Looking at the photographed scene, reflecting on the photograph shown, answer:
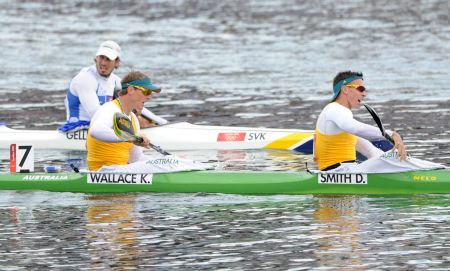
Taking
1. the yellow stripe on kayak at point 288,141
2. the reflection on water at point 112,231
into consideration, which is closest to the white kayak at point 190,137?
the yellow stripe on kayak at point 288,141

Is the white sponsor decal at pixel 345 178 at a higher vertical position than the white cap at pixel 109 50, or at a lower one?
lower

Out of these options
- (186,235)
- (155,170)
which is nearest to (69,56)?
(155,170)

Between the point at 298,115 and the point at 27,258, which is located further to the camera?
the point at 298,115

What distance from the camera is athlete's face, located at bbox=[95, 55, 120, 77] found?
24.9m

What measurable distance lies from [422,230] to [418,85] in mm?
19261

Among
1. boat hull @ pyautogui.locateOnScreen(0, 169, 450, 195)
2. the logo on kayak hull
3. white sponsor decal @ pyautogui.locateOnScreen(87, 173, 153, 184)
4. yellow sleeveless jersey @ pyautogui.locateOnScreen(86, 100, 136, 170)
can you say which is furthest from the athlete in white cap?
white sponsor decal @ pyautogui.locateOnScreen(87, 173, 153, 184)

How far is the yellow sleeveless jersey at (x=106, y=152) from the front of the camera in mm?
20219

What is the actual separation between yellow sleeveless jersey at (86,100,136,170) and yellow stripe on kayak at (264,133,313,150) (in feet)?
19.8

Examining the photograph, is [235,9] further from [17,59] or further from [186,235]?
[186,235]

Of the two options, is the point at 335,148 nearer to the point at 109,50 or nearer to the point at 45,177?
the point at 45,177

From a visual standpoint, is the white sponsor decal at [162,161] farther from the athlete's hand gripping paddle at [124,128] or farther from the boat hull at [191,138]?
the boat hull at [191,138]

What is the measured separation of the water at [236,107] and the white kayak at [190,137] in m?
0.42

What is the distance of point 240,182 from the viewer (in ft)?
65.0

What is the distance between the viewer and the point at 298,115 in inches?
1225
